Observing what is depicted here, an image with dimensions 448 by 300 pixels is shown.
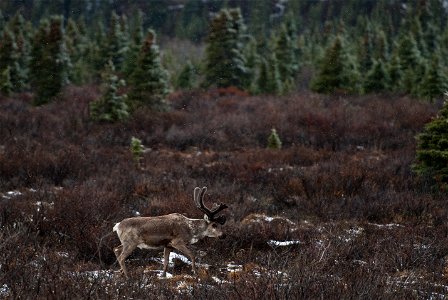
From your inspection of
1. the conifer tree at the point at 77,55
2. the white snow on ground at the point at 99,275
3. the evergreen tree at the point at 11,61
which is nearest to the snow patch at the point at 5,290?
the white snow on ground at the point at 99,275

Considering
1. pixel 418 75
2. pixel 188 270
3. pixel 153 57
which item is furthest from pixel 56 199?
pixel 418 75

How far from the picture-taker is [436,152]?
10.8m

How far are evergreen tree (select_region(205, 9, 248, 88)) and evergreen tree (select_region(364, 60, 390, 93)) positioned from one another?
811 cm

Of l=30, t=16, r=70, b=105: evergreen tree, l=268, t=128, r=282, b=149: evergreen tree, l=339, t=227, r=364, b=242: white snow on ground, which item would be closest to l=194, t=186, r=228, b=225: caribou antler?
l=339, t=227, r=364, b=242: white snow on ground

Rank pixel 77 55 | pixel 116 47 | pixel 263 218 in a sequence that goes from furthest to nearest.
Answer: pixel 77 55 → pixel 116 47 → pixel 263 218

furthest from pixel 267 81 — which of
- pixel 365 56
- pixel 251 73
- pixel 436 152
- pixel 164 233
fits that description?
pixel 164 233

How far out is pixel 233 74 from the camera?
33312 mm

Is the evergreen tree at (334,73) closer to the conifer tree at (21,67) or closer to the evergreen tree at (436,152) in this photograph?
the evergreen tree at (436,152)

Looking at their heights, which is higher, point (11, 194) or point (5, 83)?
point (11, 194)

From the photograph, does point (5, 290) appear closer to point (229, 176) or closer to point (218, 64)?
point (229, 176)

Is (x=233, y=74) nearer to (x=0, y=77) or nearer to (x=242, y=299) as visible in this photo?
(x=0, y=77)

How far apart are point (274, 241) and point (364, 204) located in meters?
2.95

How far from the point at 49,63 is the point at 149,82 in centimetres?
891

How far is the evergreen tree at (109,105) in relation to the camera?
2105 cm
